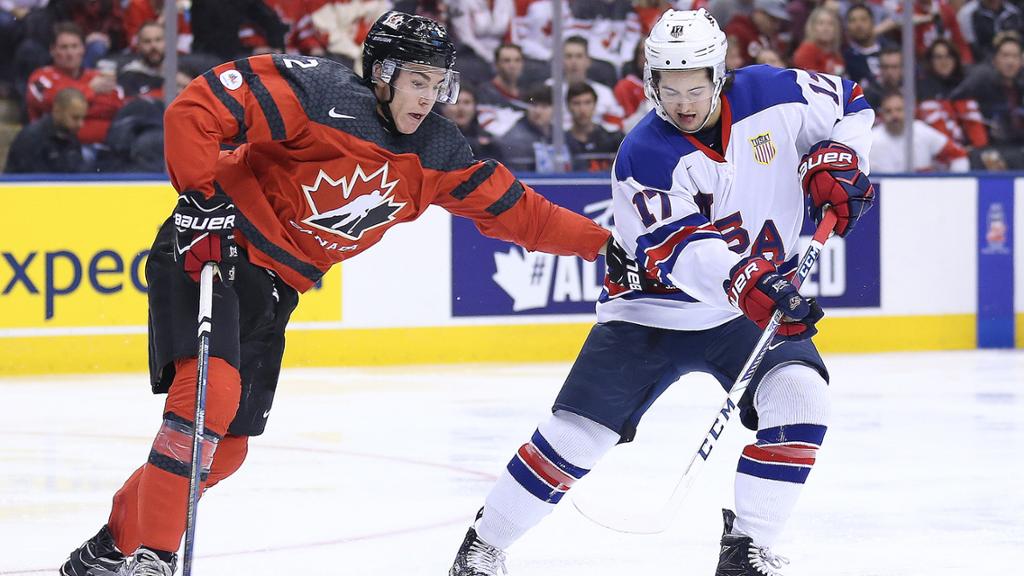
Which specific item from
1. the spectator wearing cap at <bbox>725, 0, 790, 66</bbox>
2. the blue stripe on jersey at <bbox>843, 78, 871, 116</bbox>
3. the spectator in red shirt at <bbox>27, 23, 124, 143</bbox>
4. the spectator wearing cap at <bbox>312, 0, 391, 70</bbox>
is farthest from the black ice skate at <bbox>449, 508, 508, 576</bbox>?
the spectator wearing cap at <bbox>725, 0, 790, 66</bbox>

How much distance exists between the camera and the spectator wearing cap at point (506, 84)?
7.14m

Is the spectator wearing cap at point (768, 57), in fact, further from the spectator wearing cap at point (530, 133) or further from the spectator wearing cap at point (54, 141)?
the spectator wearing cap at point (54, 141)

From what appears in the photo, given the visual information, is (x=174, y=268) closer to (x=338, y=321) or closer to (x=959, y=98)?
(x=338, y=321)

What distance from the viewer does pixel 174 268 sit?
286 cm

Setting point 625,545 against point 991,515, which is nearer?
point 625,545

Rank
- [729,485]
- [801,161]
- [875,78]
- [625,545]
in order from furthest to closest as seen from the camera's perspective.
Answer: [875,78] < [729,485] < [625,545] < [801,161]

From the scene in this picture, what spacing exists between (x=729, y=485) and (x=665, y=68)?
1.62 metres

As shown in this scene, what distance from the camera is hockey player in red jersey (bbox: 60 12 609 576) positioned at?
8.96 feet

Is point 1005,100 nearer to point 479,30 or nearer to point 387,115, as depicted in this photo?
point 479,30

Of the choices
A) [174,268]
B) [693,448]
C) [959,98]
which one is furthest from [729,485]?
[959,98]

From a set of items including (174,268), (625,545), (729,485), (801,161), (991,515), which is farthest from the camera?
(729,485)

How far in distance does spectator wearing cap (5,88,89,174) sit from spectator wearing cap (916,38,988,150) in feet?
12.9

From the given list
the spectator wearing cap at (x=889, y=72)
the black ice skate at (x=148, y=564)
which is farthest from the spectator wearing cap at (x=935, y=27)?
the black ice skate at (x=148, y=564)

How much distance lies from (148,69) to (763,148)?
413 cm
